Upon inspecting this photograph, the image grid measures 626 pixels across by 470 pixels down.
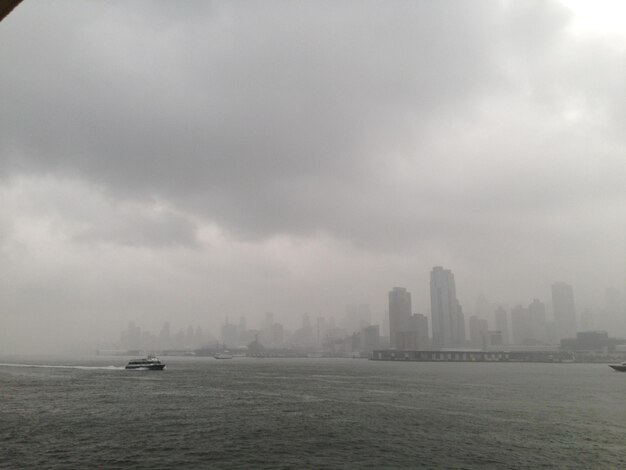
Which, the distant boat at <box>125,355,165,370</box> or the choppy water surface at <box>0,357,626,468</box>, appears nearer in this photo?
the choppy water surface at <box>0,357,626,468</box>

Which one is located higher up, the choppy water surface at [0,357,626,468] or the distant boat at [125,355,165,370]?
the choppy water surface at [0,357,626,468]

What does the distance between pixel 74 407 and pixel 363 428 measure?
4109 cm

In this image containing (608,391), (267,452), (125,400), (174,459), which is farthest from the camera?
(608,391)

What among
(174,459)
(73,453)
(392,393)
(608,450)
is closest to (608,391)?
(392,393)

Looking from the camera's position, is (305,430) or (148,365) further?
(148,365)

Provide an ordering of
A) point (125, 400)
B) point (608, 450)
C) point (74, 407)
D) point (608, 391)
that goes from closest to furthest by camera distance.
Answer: point (608, 450) < point (74, 407) < point (125, 400) < point (608, 391)

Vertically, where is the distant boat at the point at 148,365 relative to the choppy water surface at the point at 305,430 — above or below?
below

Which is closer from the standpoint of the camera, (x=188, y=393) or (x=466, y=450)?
(x=466, y=450)

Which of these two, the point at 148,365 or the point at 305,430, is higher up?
the point at 305,430

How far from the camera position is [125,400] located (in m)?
69.6

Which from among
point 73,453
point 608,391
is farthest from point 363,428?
point 608,391

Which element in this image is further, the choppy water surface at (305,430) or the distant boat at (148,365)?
the distant boat at (148,365)

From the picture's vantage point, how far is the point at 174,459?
3606cm

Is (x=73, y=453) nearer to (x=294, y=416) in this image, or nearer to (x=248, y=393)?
(x=294, y=416)
